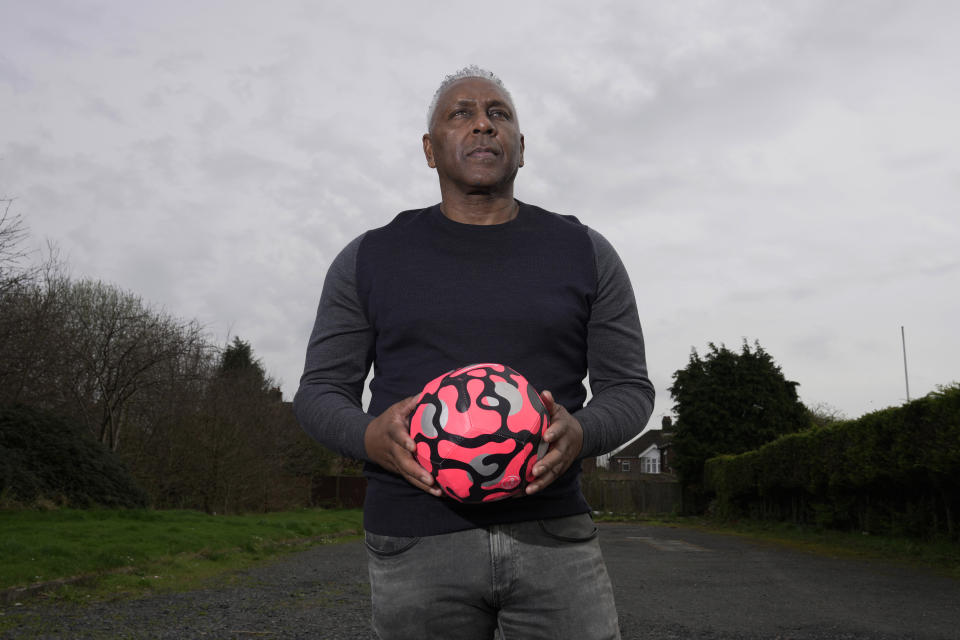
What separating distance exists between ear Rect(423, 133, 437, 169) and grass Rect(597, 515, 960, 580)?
1261 cm

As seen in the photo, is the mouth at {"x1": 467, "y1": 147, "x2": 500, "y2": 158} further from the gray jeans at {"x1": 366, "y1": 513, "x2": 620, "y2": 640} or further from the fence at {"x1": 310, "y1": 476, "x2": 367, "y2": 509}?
the fence at {"x1": 310, "y1": 476, "x2": 367, "y2": 509}

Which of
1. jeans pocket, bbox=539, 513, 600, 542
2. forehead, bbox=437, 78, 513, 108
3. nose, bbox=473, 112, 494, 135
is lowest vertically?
jeans pocket, bbox=539, 513, 600, 542

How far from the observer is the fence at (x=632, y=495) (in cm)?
4306

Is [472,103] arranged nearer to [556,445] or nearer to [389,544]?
[556,445]

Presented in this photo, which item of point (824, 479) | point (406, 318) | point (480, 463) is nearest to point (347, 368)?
point (406, 318)

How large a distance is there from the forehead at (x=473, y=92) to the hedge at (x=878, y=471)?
530 inches

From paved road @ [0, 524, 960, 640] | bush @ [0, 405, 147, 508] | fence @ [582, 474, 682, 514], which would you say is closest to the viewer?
paved road @ [0, 524, 960, 640]

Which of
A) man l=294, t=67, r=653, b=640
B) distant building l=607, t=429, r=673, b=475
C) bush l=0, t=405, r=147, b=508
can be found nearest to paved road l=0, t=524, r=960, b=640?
man l=294, t=67, r=653, b=640

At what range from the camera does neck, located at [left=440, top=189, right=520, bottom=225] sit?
8.13 feet

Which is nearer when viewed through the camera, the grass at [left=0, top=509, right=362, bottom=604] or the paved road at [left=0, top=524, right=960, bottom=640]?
the paved road at [left=0, top=524, right=960, bottom=640]

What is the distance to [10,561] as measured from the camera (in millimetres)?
9812

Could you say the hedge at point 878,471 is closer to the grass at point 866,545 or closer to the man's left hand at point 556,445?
the grass at point 866,545

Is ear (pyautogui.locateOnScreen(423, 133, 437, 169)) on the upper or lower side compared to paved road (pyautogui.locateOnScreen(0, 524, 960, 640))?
upper

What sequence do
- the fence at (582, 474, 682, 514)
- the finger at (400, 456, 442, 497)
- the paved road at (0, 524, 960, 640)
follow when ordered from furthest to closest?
1. the fence at (582, 474, 682, 514)
2. the paved road at (0, 524, 960, 640)
3. the finger at (400, 456, 442, 497)
